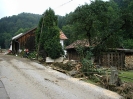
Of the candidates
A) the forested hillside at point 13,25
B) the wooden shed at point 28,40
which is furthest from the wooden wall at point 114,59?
the forested hillside at point 13,25

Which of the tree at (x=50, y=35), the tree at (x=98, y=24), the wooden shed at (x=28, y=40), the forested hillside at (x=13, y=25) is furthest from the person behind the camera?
the forested hillside at (x=13, y=25)

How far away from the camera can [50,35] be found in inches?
998

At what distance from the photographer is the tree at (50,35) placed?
23422mm

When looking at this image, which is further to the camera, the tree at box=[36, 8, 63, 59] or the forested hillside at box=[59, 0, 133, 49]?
the forested hillside at box=[59, 0, 133, 49]

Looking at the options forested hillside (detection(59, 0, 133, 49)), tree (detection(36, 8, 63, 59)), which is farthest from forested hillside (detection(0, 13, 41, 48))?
forested hillside (detection(59, 0, 133, 49))

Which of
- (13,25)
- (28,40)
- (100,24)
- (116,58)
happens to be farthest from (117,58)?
(13,25)

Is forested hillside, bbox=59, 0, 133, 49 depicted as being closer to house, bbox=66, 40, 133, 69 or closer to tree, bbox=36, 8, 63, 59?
house, bbox=66, 40, 133, 69

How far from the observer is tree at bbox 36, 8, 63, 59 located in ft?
76.8

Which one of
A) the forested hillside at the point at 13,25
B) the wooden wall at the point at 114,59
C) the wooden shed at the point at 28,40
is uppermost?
the forested hillside at the point at 13,25

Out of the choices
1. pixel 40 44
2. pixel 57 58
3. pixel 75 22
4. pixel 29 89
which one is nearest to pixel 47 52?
pixel 57 58

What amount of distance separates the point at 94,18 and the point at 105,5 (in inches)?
122

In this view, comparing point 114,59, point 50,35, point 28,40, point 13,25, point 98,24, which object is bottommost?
point 114,59

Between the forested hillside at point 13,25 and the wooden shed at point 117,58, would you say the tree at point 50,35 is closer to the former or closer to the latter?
the wooden shed at point 117,58

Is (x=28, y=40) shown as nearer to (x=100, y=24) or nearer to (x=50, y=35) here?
(x=50, y=35)
